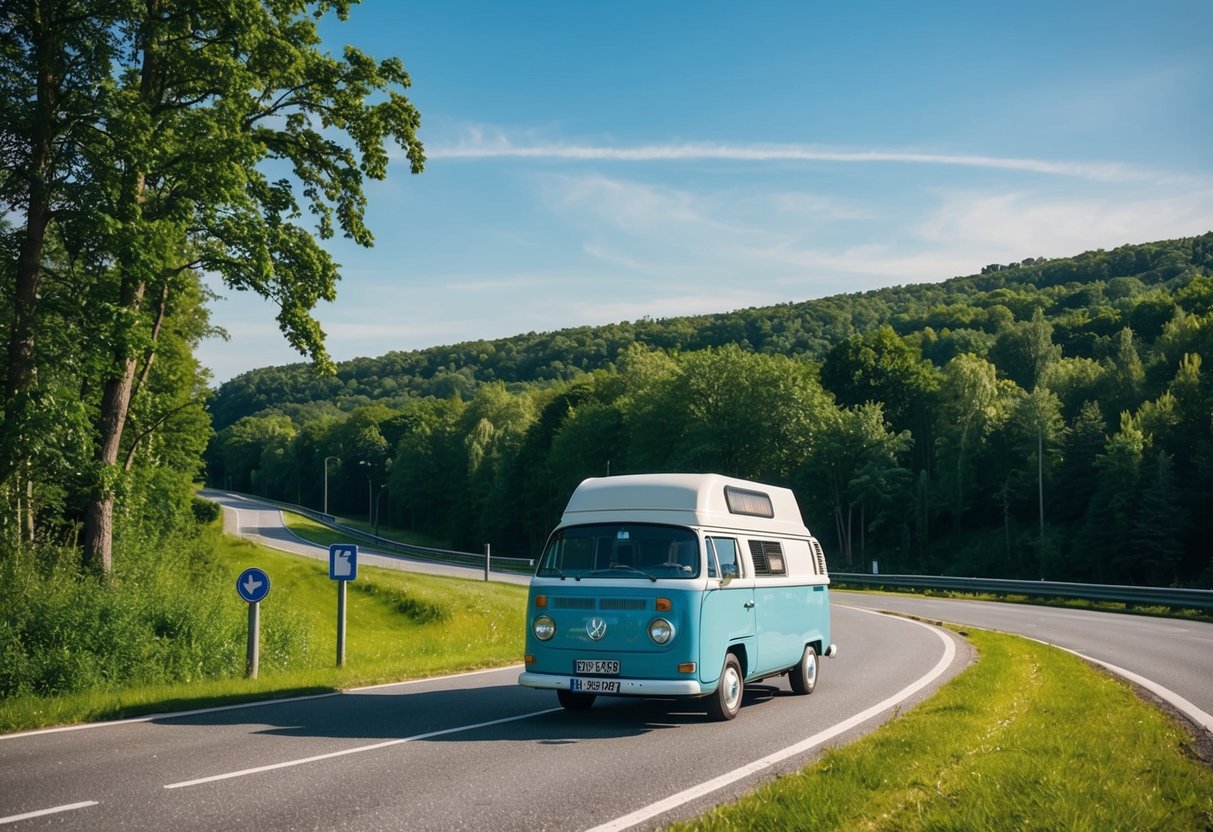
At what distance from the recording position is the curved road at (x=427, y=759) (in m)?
6.96

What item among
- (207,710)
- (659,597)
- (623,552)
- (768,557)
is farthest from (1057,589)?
(207,710)

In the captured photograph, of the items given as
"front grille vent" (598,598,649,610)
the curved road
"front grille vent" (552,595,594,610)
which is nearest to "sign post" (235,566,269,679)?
the curved road

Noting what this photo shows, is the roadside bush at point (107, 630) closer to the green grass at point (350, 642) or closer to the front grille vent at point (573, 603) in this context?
the green grass at point (350, 642)

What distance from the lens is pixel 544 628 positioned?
11.3 metres

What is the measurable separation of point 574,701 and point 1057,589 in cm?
3102

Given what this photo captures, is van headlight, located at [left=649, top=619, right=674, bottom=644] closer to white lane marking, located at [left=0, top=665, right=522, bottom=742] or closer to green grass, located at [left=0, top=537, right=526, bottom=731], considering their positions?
white lane marking, located at [left=0, top=665, right=522, bottom=742]

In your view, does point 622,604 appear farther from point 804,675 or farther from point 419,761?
point 804,675

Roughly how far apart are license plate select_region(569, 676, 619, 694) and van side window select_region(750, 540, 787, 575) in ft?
8.50

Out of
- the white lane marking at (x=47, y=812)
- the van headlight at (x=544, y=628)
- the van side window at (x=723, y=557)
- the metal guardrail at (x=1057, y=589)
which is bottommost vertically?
the metal guardrail at (x=1057, y=589)

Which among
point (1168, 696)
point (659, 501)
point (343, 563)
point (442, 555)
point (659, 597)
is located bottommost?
point (442, 555)

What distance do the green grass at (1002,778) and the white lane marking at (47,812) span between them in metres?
4.24

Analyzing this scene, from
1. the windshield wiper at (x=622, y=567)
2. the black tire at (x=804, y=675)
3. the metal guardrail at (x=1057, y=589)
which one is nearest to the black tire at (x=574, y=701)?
the windshield wiper at (x=622, y=567)

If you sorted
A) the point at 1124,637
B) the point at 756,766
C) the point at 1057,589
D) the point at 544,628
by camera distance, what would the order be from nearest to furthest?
the point at 756,766 → the point at 544,628 → the point at 1124,637 → the point at 1057,589

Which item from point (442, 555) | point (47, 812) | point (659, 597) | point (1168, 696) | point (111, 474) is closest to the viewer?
point (47, 812)
